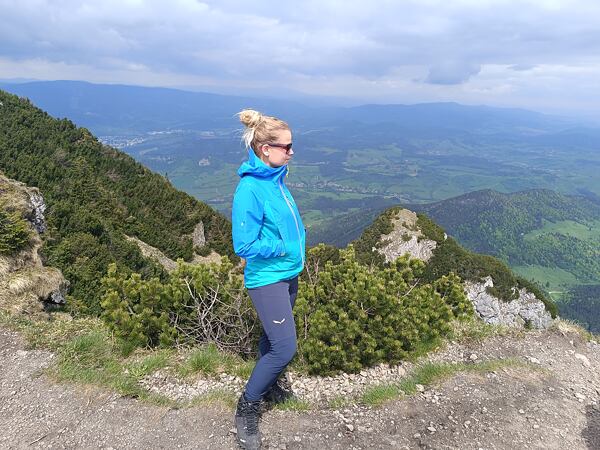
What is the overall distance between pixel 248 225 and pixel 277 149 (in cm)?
89

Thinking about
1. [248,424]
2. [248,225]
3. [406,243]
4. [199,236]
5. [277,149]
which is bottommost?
[406,243]

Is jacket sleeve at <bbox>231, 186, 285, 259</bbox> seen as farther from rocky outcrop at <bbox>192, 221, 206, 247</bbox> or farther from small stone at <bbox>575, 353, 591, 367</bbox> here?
rocky outcrop at <bbox>192, 221, 206, 247</bbox>

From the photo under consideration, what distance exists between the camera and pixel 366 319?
22.3ft

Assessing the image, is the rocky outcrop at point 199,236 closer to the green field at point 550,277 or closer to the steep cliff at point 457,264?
the steep cliff at point 457,264

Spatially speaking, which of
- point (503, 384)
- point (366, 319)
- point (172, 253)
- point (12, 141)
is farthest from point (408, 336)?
point (12, 141)

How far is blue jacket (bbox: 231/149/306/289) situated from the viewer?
3.98 m

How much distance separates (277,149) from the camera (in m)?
4.20

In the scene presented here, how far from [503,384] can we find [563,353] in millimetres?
3087

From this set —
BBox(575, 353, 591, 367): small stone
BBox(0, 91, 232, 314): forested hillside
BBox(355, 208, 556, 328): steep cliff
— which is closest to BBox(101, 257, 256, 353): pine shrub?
BBox(0, 91, 232, 314): forested hillside

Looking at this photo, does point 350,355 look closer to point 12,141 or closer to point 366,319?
point 366,319

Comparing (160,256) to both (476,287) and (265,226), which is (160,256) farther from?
(476,287)

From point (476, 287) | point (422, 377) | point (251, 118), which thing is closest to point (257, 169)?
point (251, 118)

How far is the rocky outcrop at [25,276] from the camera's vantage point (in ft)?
25.2

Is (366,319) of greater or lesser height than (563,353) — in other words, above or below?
above
